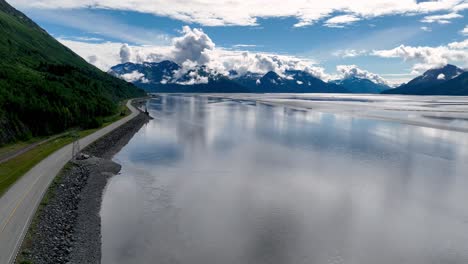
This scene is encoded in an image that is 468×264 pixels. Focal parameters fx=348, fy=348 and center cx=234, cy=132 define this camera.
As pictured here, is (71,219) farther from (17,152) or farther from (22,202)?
(17,152)

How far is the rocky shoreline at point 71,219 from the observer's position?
27.7 meters

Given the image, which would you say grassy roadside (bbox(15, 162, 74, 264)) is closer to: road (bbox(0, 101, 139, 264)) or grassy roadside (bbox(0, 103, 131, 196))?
road (bbox(0, 101, 139, 264))

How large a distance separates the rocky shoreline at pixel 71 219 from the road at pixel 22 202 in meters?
0.64

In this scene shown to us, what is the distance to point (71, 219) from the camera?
116 ft

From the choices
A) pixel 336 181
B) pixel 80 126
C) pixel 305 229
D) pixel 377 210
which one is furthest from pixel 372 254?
pixel 80 126

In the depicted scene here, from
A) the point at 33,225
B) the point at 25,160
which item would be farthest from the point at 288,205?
the point at 25,160

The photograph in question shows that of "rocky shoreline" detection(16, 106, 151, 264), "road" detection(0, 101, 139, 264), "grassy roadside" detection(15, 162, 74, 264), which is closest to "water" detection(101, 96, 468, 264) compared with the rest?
"rocky shoreline" detection(16, 106, 151, 264)

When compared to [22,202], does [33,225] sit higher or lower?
lower

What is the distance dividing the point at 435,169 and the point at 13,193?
62510 mm

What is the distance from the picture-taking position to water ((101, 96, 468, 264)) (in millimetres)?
31125

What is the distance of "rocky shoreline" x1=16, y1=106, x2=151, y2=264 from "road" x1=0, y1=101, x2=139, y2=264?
2.09ft

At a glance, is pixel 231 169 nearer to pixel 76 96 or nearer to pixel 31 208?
pixel 31 208

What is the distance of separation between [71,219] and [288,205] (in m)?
24.0

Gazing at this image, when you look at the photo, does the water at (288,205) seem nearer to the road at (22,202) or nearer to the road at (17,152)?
the road at (22,202)
